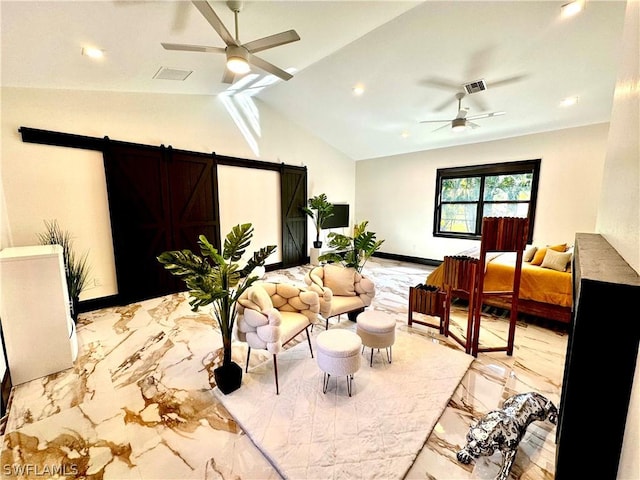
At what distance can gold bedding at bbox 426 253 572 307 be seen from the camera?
10.5ft

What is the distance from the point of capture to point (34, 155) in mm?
3254

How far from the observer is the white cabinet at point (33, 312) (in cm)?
222

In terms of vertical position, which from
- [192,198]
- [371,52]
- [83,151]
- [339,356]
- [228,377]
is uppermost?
[371,52]

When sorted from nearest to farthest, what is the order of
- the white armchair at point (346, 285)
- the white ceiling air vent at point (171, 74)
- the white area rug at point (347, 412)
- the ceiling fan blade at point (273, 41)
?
the white area rug at point (347, 412) < the ceiling fan blade at point (273, 41) < the white armchair at point (346, 285) < the white ceiling air vent at point (171, 74)

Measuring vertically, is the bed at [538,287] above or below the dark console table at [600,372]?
below

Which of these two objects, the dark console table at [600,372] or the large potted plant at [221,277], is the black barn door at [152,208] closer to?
the large potted plant at [221,277]

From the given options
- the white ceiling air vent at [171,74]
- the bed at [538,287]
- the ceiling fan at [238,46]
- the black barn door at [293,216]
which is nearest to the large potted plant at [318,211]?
the black barn door at [293,216]

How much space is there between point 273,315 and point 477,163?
6028 millimetres

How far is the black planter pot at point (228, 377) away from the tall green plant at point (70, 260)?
8.51 ft

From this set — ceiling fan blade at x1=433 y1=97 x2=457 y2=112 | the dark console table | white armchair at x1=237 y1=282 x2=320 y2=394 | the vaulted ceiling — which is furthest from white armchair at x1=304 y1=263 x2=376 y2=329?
ceiling fan blade at x1=433 y1=97 x2=457 y2=112

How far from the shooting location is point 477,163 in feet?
19.4

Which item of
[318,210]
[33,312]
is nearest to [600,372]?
[33,312]

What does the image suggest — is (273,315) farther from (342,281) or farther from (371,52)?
(371,52)

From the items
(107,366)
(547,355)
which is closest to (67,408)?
(107,366)
